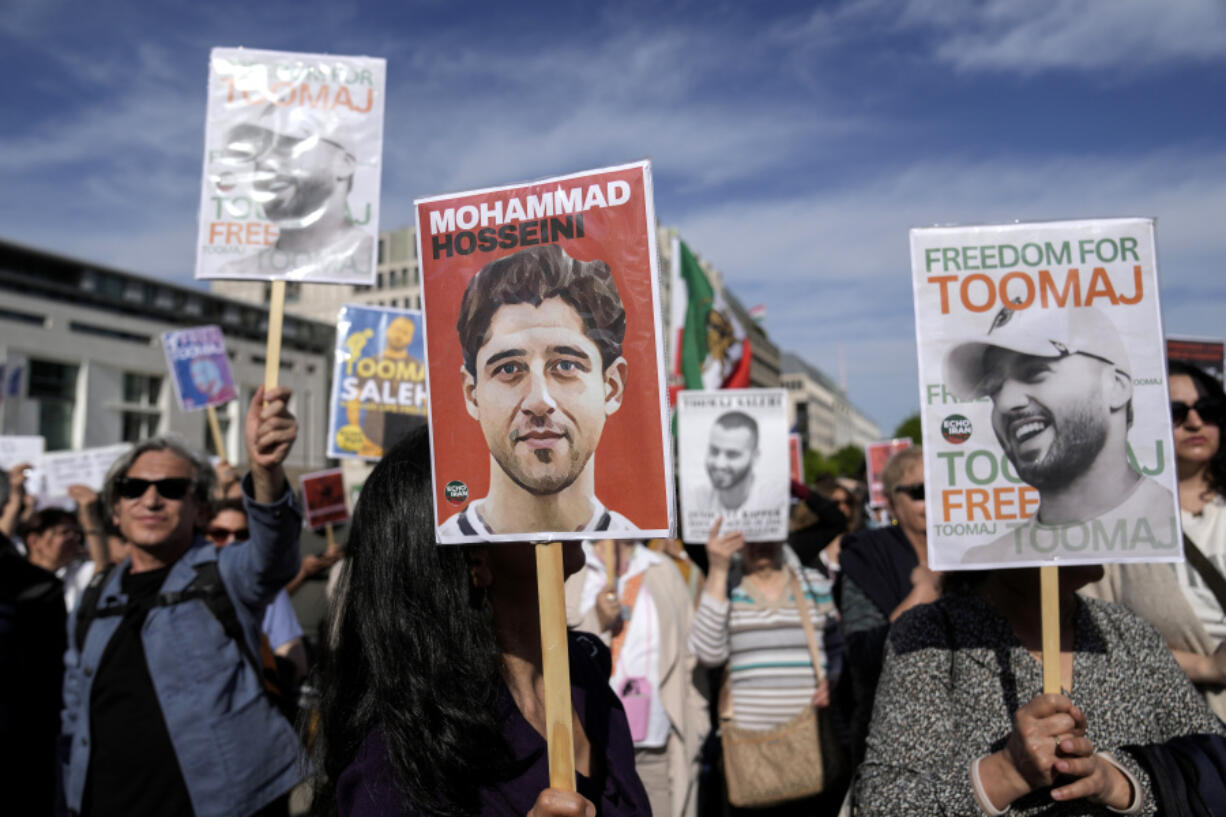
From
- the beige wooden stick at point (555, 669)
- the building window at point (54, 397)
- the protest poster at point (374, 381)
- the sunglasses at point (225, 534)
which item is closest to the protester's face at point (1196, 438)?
the beige wooden stick at point (555, 669)

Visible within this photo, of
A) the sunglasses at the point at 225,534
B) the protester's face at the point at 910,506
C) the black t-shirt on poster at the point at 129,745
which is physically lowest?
the black t-shirt on poster at the point at 129,745

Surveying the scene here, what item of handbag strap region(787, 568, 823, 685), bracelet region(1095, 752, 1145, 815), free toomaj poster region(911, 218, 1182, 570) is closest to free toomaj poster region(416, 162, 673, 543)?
free toomaj poster region(911, 218, 1182, 570)

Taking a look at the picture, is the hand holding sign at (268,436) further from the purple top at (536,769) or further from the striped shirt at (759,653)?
the striped shirt at (759,653)

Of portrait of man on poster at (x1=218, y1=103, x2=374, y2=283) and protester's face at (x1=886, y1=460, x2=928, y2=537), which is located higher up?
portrait of man on poster at (x1=218, y1=103, x2=374, y2=283)

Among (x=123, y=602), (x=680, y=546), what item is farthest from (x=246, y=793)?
(x=680, y=546)

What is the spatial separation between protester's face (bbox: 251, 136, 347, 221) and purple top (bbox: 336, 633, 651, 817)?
71.7 inches

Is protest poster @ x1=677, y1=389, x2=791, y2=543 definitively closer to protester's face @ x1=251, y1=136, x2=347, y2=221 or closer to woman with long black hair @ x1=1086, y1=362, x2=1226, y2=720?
woman with long black hair @ x1=1086, y1=362, x2=1226, y2=720

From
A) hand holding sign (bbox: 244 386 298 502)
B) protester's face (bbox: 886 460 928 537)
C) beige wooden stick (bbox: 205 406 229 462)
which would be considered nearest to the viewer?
hand holding sign (bbox: 244 386 298 502)

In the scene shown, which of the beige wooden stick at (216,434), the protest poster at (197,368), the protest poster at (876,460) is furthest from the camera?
the protest poster at (876,460)

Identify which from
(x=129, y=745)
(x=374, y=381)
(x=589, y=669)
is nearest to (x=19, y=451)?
(x=374, y=381)

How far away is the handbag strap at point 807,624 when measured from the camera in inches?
187

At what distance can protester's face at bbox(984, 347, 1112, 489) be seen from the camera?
2.14 meters

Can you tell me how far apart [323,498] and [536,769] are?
6.93m

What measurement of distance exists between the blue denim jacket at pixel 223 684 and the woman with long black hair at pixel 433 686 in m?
1.12
